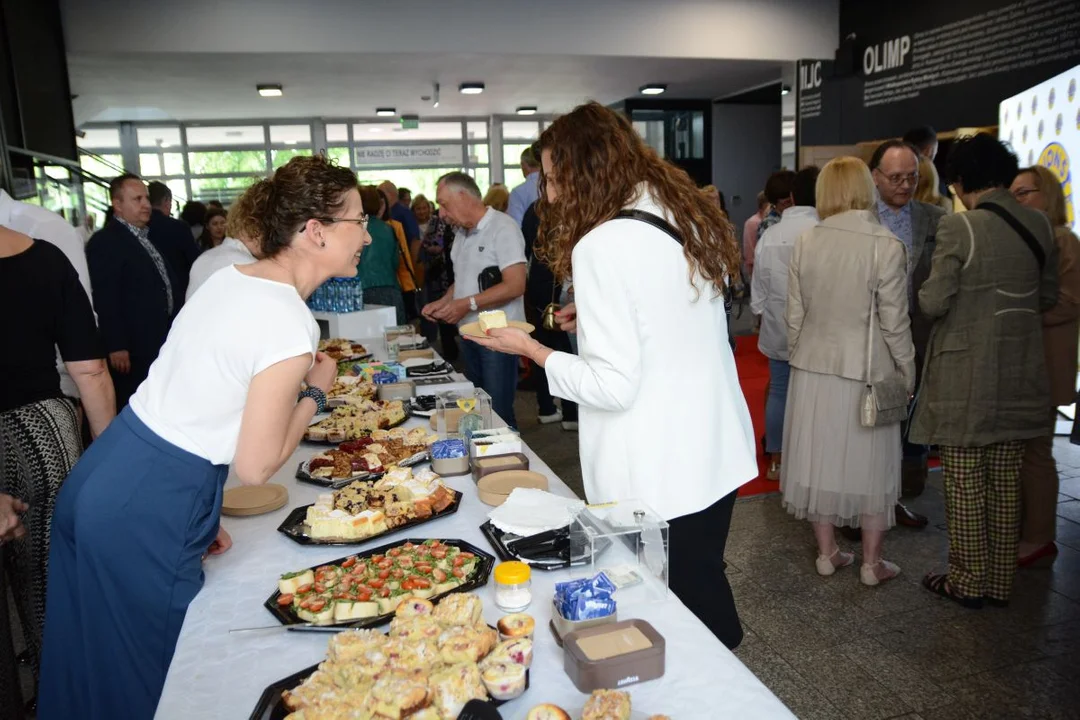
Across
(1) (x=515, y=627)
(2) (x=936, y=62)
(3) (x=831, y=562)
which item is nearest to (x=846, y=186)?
(3) (x=831, y=562)

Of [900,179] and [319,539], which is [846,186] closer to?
[900,179]

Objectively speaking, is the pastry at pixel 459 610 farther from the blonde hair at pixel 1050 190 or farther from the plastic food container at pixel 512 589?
the blonde hair at pixel 1050 190

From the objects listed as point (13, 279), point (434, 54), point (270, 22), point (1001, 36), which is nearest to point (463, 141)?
point (434, 54)

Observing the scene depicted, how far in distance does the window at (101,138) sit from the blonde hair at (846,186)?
13031 mm

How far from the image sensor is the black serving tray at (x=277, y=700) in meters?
1.00

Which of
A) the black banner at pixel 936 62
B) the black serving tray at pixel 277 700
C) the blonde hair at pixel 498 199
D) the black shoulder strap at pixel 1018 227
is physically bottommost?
the black serving tray at pixel 277 700

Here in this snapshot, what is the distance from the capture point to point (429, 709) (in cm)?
98

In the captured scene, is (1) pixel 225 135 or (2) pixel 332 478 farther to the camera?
(1) pixel 225 135

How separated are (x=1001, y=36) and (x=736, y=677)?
6430 millimetres

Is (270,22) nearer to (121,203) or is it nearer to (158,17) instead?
(158,17)

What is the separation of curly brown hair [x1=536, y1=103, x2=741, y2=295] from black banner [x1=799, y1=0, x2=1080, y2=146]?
5.08 metres

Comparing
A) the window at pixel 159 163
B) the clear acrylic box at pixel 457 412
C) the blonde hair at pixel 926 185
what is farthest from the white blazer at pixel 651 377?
the window at pixel 159 163

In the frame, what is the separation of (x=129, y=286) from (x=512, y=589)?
3032mm

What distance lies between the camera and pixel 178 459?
54.5 inches
